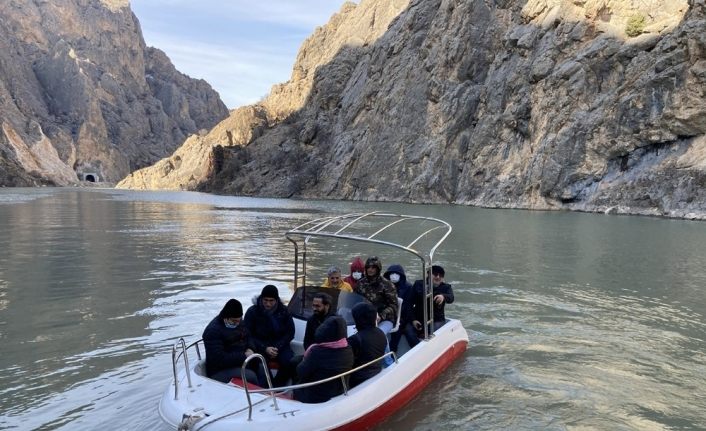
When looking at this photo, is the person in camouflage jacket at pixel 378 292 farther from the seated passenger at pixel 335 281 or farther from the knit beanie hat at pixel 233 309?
the knit beanie hat at pixel 233 309

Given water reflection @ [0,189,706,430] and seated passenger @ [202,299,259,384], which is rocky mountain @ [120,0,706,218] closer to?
water reflection @ [0,189,706,430]

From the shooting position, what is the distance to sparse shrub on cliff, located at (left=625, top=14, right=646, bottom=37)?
5275 cm

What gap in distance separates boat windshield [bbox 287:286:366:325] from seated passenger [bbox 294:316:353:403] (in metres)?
2.42

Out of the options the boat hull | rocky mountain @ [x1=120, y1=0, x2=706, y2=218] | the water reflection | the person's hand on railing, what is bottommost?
the water reflection

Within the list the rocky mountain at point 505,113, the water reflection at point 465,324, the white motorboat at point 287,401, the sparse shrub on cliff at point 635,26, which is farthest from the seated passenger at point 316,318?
the sparse shrub on cliff at point 635,26

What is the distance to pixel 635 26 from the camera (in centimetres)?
5291

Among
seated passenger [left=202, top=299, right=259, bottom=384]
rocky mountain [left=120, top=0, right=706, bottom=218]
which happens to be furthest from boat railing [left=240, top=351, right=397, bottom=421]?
rocky mountain [left=120, top=0, right=706, bottom=218]

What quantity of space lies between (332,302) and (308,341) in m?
1.54

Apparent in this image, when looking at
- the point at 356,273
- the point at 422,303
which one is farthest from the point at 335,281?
the point at 422,303

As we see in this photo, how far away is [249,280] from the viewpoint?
17.1 m

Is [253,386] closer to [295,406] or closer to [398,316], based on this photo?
[295,406]

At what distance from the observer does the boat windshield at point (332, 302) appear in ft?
29.6

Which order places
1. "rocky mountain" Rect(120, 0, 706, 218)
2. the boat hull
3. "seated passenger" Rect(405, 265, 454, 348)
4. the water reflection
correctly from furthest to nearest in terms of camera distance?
"rocky mountain" Rect(120, 0, 706, 218)
"seated passenger" Rect(405, 265, 454, 348)
the water reflection
the boat hull

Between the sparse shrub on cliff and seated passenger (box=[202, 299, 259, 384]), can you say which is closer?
seated passenger (box=[202, 299, 259, 384])
